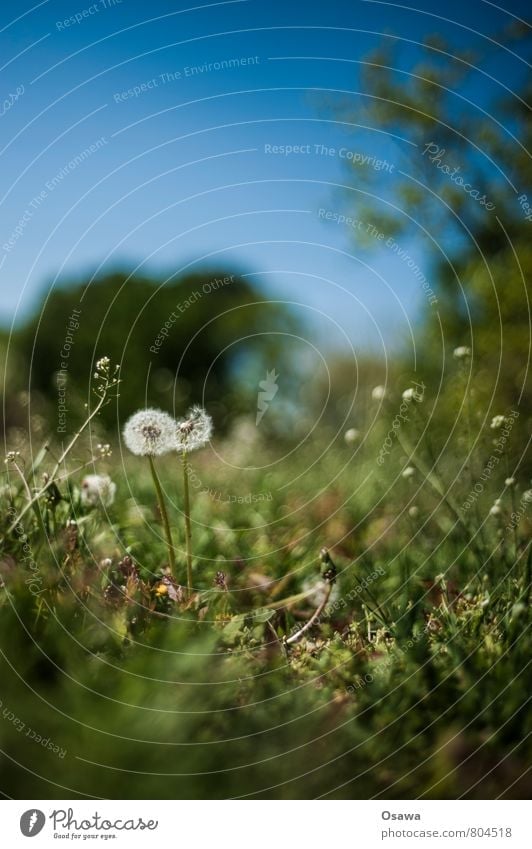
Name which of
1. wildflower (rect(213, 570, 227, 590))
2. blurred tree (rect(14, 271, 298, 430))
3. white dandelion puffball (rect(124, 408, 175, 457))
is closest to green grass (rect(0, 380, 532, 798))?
wildflower (rect(213, 570, 227, 590))

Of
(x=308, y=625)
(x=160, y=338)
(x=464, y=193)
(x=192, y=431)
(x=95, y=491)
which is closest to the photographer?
(x=308, y=625)

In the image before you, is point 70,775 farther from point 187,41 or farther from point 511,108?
point 511,108

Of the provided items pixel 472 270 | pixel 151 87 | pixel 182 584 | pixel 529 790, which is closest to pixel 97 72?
pixel 151 87

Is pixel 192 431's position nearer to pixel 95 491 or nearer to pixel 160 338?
pixel 95 491

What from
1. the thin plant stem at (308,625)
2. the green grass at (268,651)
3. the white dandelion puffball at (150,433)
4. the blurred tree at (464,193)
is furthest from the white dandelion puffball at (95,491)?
the blurred tree at (464,193)

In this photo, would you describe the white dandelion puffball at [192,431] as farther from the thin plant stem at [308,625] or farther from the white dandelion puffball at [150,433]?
the thin plant stem at [308,625]

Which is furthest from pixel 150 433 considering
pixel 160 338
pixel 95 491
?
pixel 160 338

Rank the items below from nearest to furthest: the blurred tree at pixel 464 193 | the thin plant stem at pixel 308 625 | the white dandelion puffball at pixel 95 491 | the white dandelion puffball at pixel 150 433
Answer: the thin plant stem at pixel 308 625
the white dandelion puffball at pixel 150 433
the white dandelion puffball at pixel 95 491
the blurred tree at pixel 464 193
